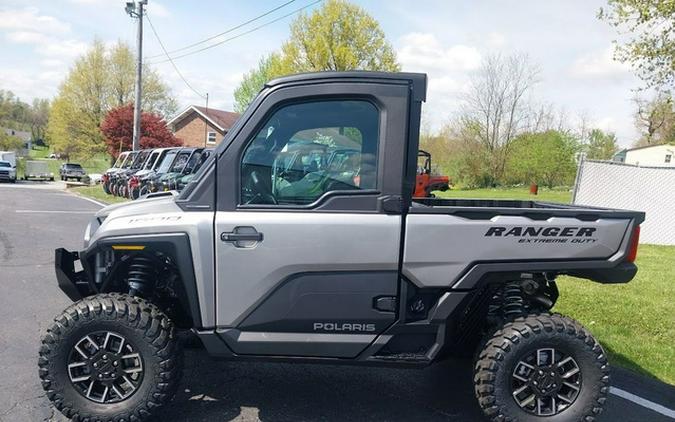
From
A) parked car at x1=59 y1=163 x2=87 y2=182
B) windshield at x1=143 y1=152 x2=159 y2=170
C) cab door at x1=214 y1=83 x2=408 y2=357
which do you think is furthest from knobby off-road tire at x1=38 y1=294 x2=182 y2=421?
parked car at x1=59 y1=163 x2=87 y2=182

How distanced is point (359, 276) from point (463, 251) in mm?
654

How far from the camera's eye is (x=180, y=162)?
18.1 metres

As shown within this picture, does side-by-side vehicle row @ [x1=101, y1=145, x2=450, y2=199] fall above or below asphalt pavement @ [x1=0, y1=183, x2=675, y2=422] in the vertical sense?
above

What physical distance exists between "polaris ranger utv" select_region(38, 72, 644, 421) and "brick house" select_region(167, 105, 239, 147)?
48.5 m

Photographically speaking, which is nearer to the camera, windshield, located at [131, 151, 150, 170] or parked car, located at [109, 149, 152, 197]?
parked car, located at [109, 149, 152, 197]

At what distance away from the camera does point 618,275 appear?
317 cm

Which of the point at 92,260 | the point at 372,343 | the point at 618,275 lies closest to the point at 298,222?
the point at 372,343

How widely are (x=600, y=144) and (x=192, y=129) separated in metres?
40.5

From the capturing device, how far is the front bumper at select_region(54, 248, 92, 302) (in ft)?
11.3

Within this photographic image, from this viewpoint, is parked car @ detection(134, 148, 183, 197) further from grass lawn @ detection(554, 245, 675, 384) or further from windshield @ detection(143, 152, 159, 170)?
grass lawn @ detection(554, 245, 675, 384)

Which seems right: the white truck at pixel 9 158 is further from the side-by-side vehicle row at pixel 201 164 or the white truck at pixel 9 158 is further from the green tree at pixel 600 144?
the green tree at pixel 600 144

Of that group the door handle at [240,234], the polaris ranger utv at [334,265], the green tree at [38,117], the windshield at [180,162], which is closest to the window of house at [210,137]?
the windshield at [180,162]

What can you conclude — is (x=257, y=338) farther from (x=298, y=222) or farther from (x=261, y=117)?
(x=261, y=117)

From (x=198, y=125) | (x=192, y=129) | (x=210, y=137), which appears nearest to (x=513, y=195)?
(x=210, y=137)
